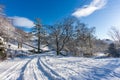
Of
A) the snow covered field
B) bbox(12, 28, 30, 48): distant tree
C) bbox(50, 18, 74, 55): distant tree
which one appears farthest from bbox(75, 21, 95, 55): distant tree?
the snow covered field

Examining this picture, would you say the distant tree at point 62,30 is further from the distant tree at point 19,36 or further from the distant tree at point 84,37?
the distant tree at point 19,36

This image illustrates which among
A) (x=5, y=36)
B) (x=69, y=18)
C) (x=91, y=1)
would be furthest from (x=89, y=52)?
(x=91, y=1)

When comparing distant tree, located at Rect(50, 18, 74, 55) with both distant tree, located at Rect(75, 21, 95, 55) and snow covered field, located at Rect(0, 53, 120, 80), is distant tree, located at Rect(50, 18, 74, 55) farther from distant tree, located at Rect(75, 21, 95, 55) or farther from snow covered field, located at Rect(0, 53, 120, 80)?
snow covered field, located at Rect(0, 53, 120, 80)

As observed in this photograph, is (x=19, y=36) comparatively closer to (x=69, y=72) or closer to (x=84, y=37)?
(x=84, y=37)

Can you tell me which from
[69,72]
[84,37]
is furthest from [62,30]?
[69,72]

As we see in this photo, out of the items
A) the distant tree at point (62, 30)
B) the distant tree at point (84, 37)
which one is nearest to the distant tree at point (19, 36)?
the distant tree at point (62, 30)

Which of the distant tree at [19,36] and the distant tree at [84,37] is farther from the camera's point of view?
the distant tree at [19,36]

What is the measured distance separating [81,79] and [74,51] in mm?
32415

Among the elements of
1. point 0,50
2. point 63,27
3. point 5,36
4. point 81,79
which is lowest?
point 81,79

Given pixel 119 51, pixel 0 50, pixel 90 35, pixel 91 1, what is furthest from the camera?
pixel 90 35

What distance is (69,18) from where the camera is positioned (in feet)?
125

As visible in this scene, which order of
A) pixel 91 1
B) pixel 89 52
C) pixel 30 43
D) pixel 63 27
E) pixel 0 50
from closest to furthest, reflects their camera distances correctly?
pixel 91 1, pixel 0 50, pixel 63 27, pixel 89 52, pixel 30 43

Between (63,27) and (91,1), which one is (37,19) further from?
(91,1)

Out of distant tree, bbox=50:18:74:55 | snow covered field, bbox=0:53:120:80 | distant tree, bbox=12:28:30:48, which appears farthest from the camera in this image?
distant tree, bbox=12:28:30:48
